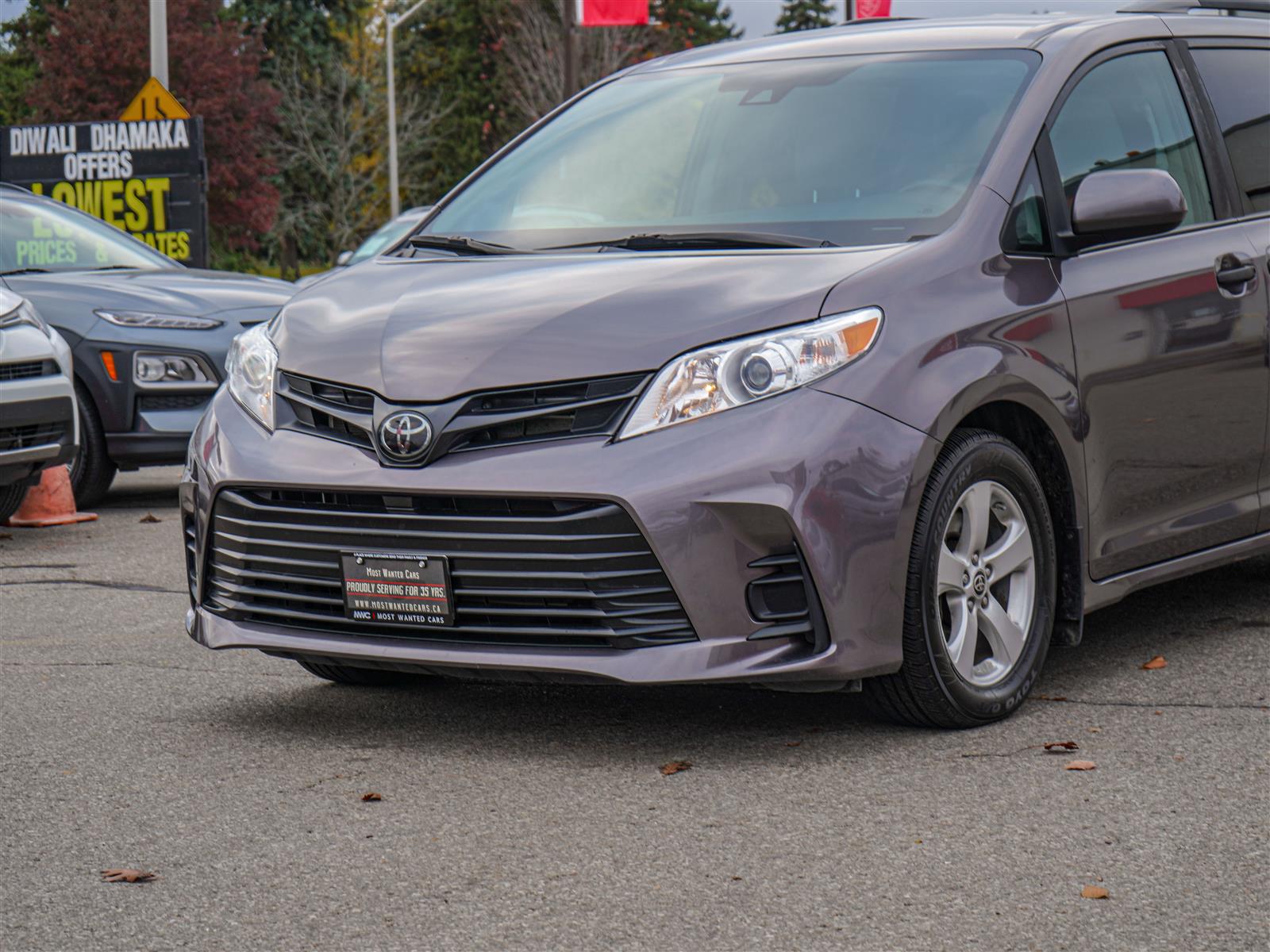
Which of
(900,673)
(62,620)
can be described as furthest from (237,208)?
(900,673)

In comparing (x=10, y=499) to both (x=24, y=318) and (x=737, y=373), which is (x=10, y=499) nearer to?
(x=24, y=318)

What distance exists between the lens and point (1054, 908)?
11.2 feet

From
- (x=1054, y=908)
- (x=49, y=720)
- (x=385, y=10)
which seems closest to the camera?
(x=1054, y=908)

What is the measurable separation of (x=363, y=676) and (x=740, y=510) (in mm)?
1643

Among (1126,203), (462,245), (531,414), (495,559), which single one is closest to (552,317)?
(531,414)

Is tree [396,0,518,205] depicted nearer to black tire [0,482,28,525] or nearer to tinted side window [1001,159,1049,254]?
black tire [0,482,28,525]

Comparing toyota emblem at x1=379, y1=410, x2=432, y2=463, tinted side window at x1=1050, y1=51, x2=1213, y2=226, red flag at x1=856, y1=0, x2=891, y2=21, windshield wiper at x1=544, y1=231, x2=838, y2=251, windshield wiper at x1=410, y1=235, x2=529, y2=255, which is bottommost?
toyota emblem at x1=379, y1=410, x2=432, y2=463

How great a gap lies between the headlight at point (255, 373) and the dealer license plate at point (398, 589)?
1.55 feet

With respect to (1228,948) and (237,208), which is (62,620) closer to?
(1228,948)

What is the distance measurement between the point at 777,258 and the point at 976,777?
1333 millimetres

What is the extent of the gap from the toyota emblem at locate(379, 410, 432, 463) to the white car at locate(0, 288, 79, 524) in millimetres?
4315

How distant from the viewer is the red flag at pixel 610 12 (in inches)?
920

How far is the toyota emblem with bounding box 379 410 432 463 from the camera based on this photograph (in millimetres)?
4363

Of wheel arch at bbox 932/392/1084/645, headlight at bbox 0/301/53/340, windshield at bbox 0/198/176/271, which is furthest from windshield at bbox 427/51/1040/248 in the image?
windshield at bbox 0/198/176/271
